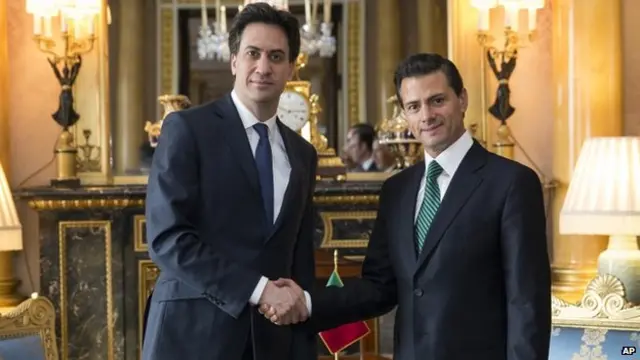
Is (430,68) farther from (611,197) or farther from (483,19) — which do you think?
(483,19)

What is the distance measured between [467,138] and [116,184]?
2.94 meters

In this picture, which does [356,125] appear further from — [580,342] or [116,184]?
[580,342]

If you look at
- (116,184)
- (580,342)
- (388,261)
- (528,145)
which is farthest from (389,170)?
(388,261)

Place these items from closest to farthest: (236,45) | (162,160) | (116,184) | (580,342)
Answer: (162,160) → (236,45) → (580,342) → (116,184)

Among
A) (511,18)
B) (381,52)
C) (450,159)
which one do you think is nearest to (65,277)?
(381,52)

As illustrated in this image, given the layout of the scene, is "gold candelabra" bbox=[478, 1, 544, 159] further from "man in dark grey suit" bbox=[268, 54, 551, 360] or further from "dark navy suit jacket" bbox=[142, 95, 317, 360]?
"dark navy suit jacket" bbox=[142, 95, 317, 360]

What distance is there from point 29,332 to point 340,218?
172 centimetres

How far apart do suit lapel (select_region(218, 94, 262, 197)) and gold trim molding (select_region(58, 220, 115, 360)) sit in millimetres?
2492

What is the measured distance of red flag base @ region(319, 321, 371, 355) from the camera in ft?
9.64

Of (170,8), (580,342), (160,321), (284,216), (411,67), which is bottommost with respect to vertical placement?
(580,342)

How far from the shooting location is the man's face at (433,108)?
2246mm

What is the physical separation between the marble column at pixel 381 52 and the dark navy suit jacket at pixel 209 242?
9.88ft

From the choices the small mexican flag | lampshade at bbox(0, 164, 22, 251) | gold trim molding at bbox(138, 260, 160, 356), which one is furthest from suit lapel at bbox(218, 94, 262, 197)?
gold trim molding at bbox(138, 260, 160, 356)

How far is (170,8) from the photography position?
5461mm
